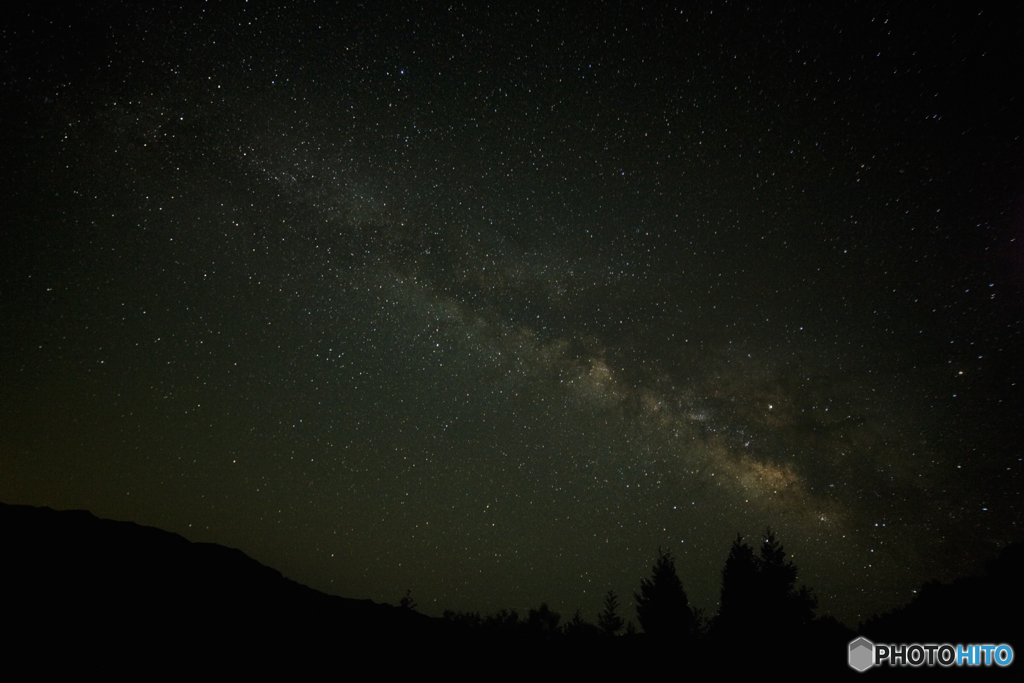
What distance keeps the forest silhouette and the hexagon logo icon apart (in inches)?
7.5

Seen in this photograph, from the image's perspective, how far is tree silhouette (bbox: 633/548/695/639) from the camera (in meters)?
25.0

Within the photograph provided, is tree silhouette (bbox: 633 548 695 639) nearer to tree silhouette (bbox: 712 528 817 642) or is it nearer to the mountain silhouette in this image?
tree silhouette (bbox: 712 528 817 642)

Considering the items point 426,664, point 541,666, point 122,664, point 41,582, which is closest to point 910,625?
point 541,666

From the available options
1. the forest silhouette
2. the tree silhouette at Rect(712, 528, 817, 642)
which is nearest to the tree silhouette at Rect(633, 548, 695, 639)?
the tree silhouette at Rect(712, 528, 817, 642)

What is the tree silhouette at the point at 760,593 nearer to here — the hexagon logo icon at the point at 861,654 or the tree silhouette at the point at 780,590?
the tree silhouette at the point at 780,590

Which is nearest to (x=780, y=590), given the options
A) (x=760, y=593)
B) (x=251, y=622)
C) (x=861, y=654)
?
(x=760, y=593)

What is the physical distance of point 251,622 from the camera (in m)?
9.84

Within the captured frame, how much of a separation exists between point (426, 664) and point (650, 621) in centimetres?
2014

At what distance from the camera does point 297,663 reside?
28.0 ft

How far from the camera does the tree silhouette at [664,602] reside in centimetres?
2501

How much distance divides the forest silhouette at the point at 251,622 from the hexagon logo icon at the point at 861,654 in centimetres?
19

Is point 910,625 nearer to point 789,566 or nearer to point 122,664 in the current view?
point 122,664

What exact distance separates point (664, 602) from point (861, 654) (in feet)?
65.1

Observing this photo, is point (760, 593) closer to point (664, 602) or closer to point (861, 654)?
point (664, 602)
